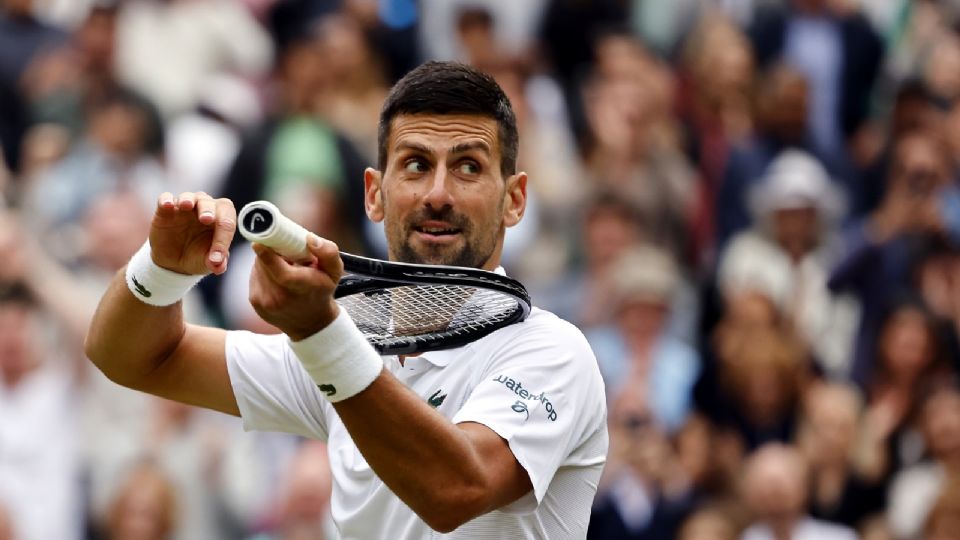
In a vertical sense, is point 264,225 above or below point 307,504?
above

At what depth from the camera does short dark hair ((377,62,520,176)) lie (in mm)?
4477

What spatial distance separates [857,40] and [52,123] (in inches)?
193

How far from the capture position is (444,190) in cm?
439

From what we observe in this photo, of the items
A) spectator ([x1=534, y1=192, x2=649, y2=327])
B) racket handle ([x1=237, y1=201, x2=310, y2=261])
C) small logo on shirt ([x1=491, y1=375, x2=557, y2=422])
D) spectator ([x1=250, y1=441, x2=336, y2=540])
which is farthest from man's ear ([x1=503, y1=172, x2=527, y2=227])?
spectator ([x1=534, y1=192, x2=649, y2=327])

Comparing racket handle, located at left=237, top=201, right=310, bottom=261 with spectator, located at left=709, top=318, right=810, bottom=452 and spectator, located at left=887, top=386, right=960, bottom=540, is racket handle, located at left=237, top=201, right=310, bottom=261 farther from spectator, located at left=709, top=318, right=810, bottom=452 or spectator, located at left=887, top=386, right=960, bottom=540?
spectator, located at left=709, top=318, right=810, bottom=452

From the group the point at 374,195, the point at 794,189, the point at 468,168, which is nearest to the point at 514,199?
the point at 468,168

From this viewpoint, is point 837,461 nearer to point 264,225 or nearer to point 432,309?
point 432,309

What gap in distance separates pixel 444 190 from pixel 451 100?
222 mm

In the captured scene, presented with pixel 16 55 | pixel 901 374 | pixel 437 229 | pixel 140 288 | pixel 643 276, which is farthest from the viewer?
pixel 16 55

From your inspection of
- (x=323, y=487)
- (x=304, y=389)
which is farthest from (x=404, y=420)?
(x=323, y=487)

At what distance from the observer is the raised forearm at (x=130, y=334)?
463cm

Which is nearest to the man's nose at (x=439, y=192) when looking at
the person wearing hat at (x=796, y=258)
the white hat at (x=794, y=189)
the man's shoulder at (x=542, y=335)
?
the man's shoulder at (x=542, y=335)

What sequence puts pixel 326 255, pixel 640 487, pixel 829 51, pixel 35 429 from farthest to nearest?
pixel 829 51 < pixel 35 429 < pixel 640 487 < pixel 326 255

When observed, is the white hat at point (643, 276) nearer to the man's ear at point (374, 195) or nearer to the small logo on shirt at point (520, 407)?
the man's ear at point (374, 195)
